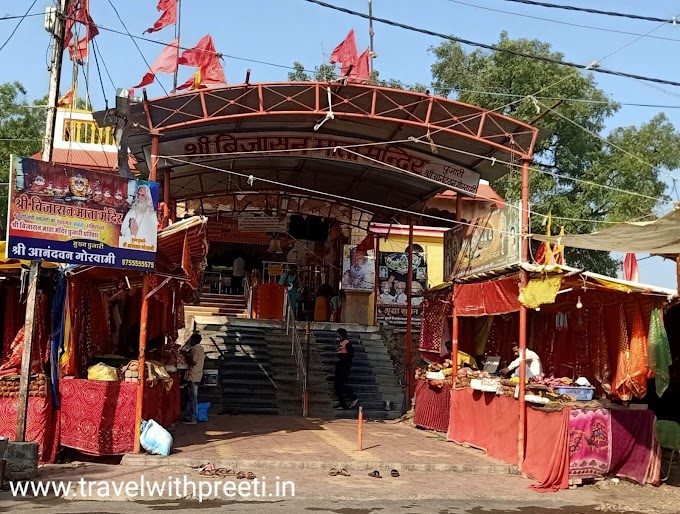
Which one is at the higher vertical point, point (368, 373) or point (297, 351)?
point (297, 351)

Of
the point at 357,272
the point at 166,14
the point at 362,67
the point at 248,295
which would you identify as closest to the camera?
the point at 362,67

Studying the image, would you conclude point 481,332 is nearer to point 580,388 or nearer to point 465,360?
point 465,360

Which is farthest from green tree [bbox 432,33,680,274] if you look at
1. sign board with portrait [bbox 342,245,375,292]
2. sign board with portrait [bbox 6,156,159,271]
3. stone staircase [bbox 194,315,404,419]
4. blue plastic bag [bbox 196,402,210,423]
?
sign board with portrait [bbox 6,156,159,271]

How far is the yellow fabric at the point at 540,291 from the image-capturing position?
10.9 m

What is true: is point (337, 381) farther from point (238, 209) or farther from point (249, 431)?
point (238, 209)

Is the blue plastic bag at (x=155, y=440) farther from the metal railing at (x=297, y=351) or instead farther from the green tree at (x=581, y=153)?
the green tree at (x=581, y=153)

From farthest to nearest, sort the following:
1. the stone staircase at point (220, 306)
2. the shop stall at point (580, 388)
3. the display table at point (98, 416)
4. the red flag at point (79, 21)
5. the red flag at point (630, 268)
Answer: the stone staircase at point (220, 306)
the red flag at point (630, 268)
the red flag at point (79, 21)
the display table at point (98, 416)
the shop stall at point (580, 388)

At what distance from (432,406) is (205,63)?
8.92 metres

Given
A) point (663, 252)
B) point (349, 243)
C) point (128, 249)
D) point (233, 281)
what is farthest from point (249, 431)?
point (233, 281)

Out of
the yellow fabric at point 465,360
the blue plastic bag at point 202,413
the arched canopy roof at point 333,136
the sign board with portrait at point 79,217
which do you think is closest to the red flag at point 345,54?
the arched canopy roof at point 333,136

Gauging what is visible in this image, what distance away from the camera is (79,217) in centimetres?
1005

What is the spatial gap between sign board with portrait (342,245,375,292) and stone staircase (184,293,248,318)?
11.9 ft

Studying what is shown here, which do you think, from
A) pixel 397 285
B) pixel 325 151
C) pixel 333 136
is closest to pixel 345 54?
pixel 333 136

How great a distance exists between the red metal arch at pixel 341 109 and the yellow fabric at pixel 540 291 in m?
2.68
